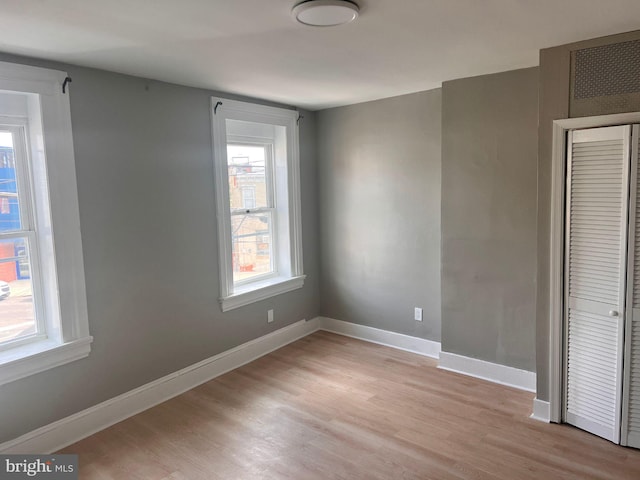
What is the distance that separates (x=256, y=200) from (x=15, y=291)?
206 centimetres

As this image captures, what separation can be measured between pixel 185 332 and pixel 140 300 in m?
0.48

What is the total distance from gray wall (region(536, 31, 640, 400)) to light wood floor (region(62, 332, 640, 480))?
16.6 inches

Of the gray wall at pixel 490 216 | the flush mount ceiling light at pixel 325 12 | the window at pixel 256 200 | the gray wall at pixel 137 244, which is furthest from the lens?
the window at pixel 256 200

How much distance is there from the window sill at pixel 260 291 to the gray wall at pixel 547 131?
225cm

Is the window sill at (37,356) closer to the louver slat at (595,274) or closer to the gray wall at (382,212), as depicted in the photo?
the gray wall at (382,212)

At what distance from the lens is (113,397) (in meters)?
2.91

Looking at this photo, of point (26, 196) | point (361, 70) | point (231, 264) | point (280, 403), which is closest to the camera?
point (26, 196)

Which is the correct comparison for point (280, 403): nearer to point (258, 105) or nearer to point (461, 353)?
point (461, 353)

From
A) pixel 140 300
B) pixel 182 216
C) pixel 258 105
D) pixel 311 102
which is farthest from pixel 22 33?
pixel 311 102

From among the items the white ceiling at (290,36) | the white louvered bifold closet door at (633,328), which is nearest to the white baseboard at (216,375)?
the white louvered bifold closet door at (633,328)

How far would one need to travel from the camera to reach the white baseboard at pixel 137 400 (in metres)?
2.55

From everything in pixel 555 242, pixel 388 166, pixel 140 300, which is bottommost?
pixel 140 300

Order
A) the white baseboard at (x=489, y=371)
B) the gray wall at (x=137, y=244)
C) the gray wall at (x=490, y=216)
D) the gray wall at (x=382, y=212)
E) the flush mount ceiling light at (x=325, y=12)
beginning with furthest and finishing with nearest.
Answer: the gray wall at (x=382, y=212)
the white baseboard at (x=489, y=371)
the gray wall at (x=490, y=216)
the gray wall at (x=137, y=244)
the flush mount ceiling light at (x=325, y=12)

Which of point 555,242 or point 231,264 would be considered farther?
point 231,264
